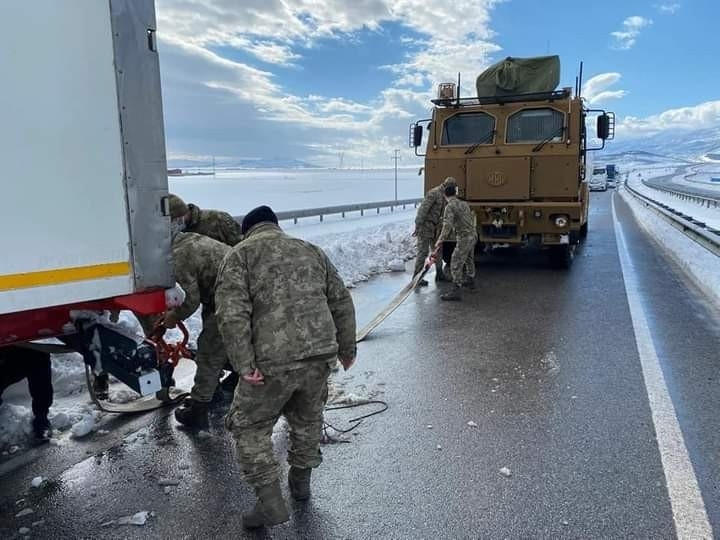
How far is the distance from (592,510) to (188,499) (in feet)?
6.89

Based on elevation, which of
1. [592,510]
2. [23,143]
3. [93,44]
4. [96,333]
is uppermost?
[93,44]

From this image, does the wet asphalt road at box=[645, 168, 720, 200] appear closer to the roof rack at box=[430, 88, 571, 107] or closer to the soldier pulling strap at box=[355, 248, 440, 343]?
the roof rack at box=[430, 88, 571, 107]

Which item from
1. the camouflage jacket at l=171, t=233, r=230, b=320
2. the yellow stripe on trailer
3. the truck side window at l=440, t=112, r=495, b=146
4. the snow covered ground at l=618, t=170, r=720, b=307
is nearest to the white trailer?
the yellow stripe on trailer

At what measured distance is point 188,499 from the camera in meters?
2.96

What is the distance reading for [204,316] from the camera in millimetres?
3953

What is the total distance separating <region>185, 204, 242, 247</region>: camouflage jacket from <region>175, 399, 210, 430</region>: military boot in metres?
1.43

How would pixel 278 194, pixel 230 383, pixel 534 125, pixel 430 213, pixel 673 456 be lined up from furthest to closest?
pixel 278 194 < pixel 534 125 < pixel 430 213 < pixel 230 383 < pixel 673 456

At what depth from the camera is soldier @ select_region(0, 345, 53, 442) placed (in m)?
3.62

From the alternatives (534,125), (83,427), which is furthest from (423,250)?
(83,427)

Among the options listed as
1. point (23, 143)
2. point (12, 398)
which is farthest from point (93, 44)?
point (12, 398)

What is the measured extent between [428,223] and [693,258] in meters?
5.31

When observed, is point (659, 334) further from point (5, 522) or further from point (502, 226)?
point (5, 522)

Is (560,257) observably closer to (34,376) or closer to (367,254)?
(367,254)

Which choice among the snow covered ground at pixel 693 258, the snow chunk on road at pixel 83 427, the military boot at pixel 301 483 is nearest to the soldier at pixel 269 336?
the military boot at pixel 301 483
